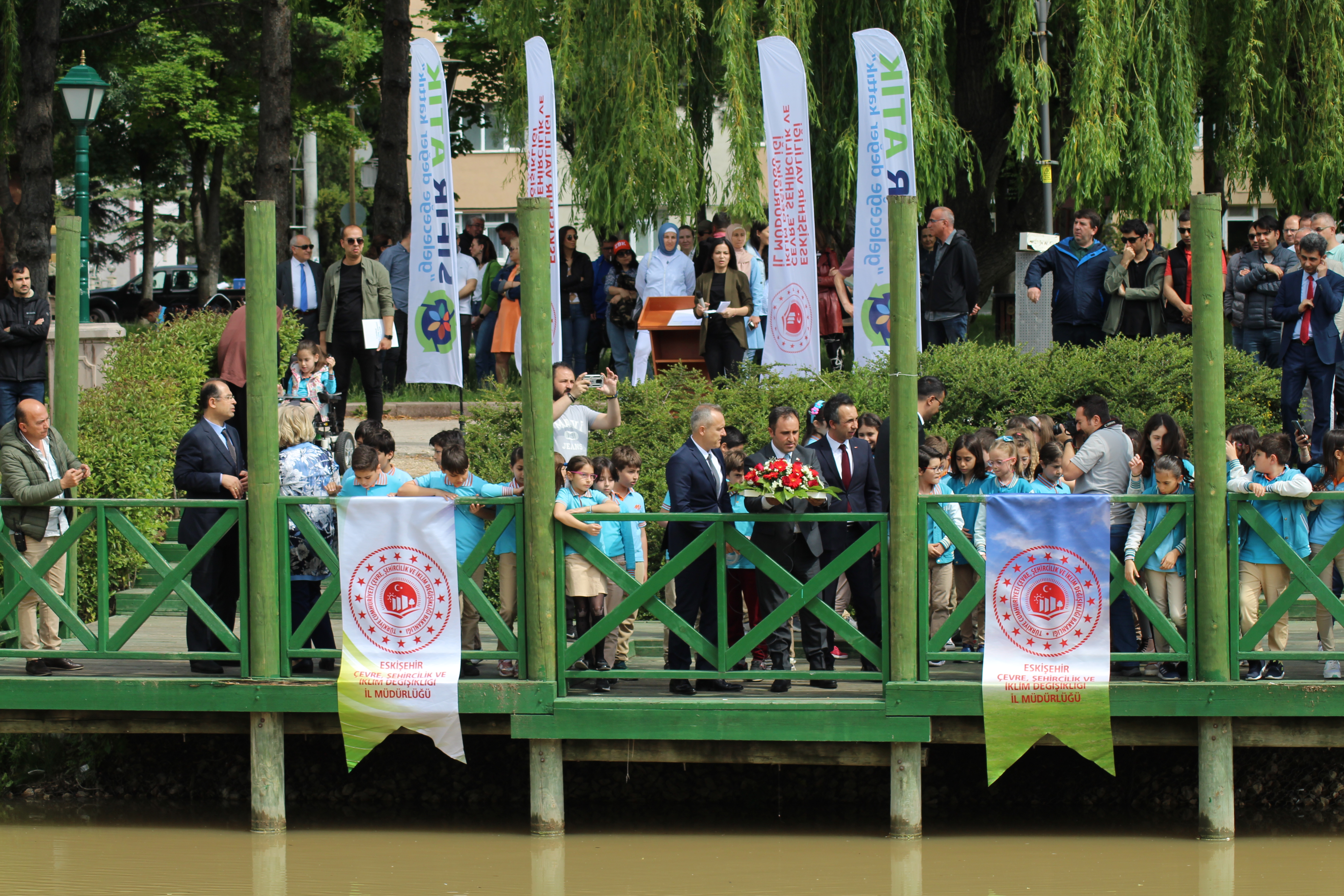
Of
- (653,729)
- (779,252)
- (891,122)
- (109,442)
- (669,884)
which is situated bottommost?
(669,884)

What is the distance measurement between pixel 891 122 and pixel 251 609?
23.3ft

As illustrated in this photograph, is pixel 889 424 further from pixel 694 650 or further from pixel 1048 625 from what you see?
pixel 694 650

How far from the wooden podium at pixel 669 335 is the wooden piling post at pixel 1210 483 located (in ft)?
21.7

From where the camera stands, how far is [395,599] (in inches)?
349

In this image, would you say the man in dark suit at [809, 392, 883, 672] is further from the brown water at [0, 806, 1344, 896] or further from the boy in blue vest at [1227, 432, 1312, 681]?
the boy in blue vest at [1227, 432, 1312, 681]

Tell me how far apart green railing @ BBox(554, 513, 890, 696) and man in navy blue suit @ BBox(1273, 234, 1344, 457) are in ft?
16.0

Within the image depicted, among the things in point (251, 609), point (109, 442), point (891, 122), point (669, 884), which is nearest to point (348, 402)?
point (109, 442)

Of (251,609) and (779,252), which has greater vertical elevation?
(779,252)

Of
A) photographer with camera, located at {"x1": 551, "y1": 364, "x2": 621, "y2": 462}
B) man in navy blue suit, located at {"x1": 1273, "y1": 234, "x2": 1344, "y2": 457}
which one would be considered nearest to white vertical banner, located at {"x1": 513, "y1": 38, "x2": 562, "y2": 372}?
photographer with camera, located at {"x1": 551, "y1": 364, "x2": 621, "y2": 462}

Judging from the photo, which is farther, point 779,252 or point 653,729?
point 779,252

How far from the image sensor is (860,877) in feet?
27.6

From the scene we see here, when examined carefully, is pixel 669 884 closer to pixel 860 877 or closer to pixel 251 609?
pixel 860 877

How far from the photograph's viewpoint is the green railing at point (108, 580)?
8.84m

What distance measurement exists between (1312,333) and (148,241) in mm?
35618
